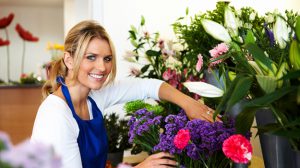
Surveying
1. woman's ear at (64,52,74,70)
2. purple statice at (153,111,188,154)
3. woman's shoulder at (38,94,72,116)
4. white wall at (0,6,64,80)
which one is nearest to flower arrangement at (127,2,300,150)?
purple statice at (153,111,188,154)

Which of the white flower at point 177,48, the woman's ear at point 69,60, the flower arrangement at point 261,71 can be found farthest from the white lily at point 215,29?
the white flower at point 177,48

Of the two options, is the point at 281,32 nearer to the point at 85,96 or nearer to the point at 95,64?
the point at 95,64

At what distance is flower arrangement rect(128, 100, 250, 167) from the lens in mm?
750

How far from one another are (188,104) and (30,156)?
0.95 metres

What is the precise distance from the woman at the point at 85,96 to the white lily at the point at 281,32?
46cm

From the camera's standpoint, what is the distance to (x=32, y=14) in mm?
9883

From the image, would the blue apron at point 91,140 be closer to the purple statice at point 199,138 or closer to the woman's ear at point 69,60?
the woman's ear at point 69,60

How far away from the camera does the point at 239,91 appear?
503mm

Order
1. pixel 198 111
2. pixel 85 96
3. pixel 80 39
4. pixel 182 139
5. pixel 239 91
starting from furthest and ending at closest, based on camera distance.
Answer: pixel 85 96 < pixel 80 39 < pixel 198 111 < pixel 182 139 < pixel 239 91

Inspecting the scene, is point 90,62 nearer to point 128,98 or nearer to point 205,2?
point 128,98

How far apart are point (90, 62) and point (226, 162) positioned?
67 centimetres

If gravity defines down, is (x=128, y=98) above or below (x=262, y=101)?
below

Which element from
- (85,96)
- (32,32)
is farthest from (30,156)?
(32,32)

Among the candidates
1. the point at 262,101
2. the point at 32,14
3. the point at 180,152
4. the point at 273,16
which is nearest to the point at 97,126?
the point at 180,152
